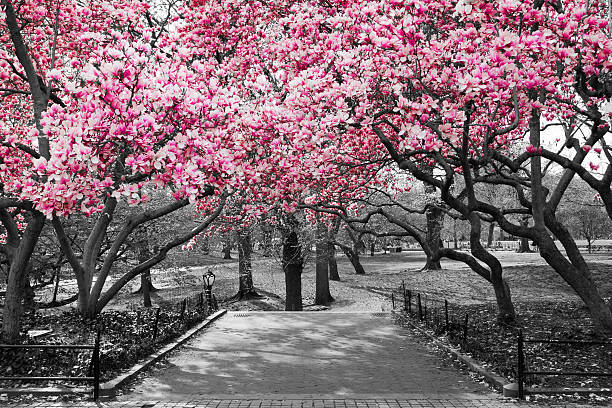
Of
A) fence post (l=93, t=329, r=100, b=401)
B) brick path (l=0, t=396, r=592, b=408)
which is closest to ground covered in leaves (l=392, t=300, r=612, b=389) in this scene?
brick path (l=0, t=396, r=592, b=408)

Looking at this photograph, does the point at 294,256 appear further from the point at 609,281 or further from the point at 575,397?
the point at 575,397

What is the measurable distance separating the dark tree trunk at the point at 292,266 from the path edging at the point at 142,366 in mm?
6828

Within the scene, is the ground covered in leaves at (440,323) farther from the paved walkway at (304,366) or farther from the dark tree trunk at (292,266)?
the dark tree trunk at (292,266)

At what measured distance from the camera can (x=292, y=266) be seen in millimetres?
21875

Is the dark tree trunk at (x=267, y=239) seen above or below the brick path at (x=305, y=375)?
above

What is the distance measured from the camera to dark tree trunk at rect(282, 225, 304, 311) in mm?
21375

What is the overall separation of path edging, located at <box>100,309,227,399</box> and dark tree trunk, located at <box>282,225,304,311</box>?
22.4 ft

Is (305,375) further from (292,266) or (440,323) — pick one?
(292,266)

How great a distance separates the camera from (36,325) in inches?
524

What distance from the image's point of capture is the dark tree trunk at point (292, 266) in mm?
21375

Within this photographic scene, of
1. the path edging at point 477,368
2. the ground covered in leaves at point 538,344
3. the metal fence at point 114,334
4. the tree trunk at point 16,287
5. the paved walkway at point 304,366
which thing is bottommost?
the paved walkway at point 304,366

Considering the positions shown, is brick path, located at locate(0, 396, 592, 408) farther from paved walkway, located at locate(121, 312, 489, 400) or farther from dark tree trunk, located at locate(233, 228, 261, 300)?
dark tree trunk, located at locate(233, 228, 261, 300)

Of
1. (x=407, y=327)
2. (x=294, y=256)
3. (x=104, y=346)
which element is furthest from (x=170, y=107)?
(x=294, y=256)

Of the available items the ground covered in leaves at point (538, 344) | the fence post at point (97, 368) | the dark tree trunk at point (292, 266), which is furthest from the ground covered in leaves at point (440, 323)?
the dark tree trunk at point (292, 266)
